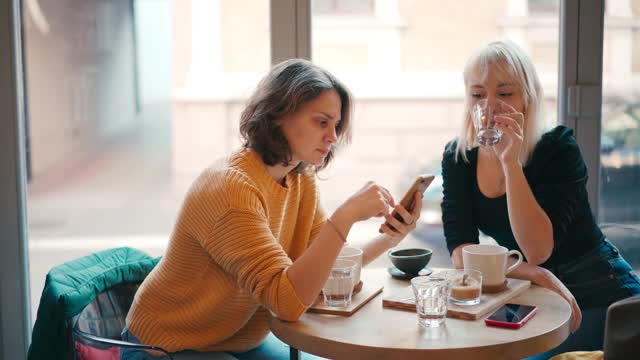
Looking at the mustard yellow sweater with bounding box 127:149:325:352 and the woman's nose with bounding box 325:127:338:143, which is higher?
the woman's nose with bounding box 325:127:338:143

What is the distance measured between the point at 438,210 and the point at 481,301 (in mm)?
1061

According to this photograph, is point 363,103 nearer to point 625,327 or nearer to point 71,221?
point 71,221

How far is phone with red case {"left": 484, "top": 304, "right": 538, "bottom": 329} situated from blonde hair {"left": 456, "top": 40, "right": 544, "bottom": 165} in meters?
0.62

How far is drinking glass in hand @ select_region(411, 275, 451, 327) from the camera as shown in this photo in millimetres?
1600

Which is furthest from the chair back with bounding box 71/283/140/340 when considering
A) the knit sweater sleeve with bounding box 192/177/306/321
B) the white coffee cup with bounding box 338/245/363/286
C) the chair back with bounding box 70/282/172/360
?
the white coffee cup with bounding box 338/245/363/286

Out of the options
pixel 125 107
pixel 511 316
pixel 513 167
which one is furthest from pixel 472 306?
pixel 125 107

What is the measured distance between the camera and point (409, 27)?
2.69 meters

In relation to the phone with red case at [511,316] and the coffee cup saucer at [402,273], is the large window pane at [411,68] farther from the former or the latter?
the phone with red case at [511,316]

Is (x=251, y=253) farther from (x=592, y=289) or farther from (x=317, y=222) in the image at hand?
(x=592, y=289)

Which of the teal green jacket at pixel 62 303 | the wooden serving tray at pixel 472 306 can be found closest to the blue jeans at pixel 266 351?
the teal green jacket at pixel 62 303

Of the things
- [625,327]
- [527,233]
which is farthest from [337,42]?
[625,327]

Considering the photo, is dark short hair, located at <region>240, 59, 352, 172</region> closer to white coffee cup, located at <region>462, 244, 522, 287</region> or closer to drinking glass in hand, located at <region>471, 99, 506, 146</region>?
drinking glass in hand, located at <region>471, 99, 506, 146</region>

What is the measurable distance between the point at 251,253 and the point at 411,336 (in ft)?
1.31

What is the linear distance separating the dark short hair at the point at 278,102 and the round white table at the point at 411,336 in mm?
433
